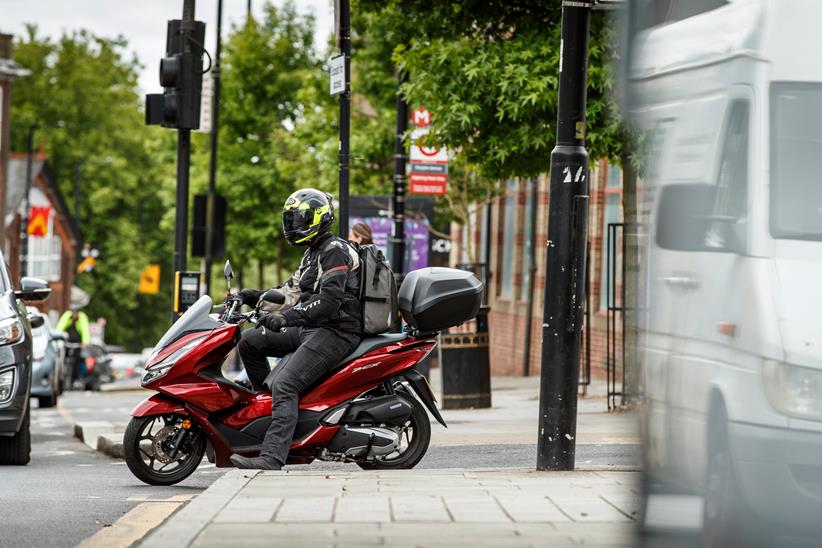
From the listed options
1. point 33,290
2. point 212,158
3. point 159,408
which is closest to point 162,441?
point 159,408

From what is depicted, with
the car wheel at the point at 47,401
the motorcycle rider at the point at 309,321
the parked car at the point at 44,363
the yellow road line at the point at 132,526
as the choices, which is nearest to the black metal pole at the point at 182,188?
the motorcycle rider at the point at 309,321

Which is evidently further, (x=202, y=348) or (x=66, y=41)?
(x=66, y=41)

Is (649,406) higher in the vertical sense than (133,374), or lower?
higher

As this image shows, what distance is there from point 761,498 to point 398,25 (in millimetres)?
15013

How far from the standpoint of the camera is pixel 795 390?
4613mm

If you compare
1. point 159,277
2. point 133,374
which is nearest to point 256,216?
point 133,374

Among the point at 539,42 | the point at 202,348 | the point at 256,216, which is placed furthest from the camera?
the point at 256,216

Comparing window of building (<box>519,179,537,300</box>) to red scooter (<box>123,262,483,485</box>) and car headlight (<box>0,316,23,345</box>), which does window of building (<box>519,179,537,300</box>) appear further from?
red scooter (<box>123,262,483,485</box>)

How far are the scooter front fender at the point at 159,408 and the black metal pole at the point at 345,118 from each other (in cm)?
521

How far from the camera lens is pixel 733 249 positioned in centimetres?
484

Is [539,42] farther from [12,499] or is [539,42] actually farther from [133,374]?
[133,374]

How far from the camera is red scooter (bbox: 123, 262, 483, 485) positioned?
10242 mm

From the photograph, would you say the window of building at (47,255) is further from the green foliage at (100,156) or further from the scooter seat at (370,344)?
the scooter seat at (370,344)

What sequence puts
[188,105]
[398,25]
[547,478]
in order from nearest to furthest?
[547,478] < [188,105] < [398,25]
